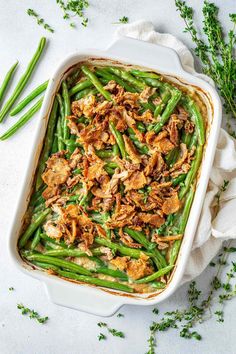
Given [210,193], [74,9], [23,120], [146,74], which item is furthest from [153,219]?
[74,9]

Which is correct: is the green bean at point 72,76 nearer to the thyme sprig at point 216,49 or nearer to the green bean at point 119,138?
the green bean at point 119,138

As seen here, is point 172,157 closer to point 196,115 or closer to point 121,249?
point 196,115

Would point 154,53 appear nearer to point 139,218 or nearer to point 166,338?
point 139,218

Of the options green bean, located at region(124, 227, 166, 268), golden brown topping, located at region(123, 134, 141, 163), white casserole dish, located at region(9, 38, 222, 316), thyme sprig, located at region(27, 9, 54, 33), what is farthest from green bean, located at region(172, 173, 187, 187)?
thyme sprig, located at region(27, 9, 54, 33)

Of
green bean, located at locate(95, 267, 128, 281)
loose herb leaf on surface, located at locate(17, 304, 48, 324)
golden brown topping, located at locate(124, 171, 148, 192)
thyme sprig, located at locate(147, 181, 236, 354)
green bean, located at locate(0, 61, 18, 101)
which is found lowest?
thyme sprig, located at locate(147, 181, 236, 354)

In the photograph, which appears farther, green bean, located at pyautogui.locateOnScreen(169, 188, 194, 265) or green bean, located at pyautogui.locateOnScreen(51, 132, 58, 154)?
green bean, located at pyautogui.locateOnScreen(51, 132, 58, 154)

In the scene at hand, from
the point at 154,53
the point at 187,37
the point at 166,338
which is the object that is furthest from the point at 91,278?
the point at 187,37

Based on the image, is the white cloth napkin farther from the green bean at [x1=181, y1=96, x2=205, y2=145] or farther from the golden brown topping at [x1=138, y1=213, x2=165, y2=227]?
the golden brown topping at [x1=138, y1=213, x2=165, y2=227]

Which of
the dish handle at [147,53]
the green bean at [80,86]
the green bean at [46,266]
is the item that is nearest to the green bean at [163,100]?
the dish handle at [147,53]
